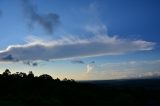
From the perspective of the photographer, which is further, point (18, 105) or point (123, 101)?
point (123, 101)

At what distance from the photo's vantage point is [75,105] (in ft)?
227

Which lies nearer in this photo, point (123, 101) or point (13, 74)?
point (123, 101)

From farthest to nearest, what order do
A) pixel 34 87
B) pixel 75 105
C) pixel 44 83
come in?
pixel 44 83 < pixel 34 87 < pixel 75 105

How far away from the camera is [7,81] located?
3959 inches

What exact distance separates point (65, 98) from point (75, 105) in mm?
8104

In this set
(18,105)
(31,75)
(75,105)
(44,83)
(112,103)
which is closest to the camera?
(18,105)

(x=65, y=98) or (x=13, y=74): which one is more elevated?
(x=13, y=74)

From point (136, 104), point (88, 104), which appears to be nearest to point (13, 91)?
point (88, 104)

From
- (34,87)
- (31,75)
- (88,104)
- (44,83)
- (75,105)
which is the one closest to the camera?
(75,105)

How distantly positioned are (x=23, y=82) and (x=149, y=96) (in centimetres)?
3360

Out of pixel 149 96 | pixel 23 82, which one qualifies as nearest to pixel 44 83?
pixel 23 82

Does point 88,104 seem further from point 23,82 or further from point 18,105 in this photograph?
point 23,82

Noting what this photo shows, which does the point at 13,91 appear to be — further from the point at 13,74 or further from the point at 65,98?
the point at 13,74

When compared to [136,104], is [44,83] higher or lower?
higher
